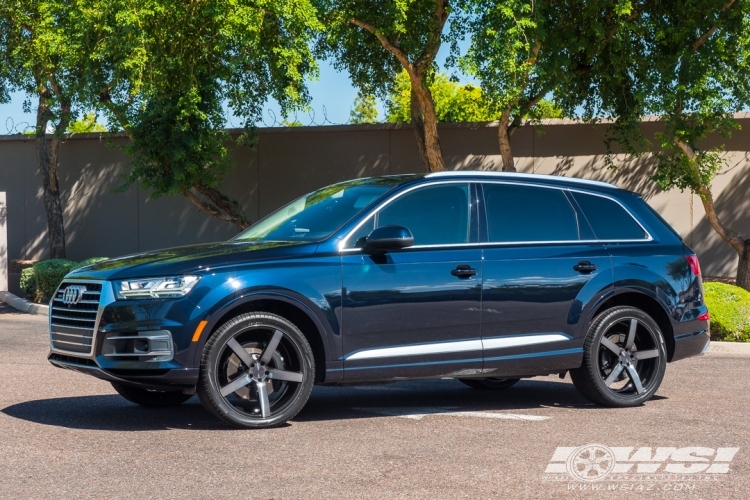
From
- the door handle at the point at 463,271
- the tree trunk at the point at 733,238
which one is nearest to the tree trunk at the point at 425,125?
the tree trunk at the point at 733,238

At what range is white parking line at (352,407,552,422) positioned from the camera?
26.7 feet

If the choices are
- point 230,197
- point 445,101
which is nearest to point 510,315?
point 230,197

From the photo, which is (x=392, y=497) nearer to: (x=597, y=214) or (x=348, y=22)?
(x=597, y=214)

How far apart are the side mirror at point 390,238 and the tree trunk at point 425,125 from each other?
11.4m

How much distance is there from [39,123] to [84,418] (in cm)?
1846

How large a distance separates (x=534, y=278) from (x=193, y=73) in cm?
1219

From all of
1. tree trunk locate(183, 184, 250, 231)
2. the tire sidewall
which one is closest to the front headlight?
the tire sidewall

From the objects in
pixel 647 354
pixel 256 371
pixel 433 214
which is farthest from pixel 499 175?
pixel 256 371

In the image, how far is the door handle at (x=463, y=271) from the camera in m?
7.94

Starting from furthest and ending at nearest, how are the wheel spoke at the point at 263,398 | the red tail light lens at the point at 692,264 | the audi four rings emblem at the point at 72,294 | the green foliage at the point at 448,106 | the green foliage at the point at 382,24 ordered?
the green foliage at the point at 448,106 < the green foliage at the point at 382,24 < the red tail light lens at the point at 692,264 < the audi four rings emblem at the point at 72,294 < the wheel spoke at the point at 263,398

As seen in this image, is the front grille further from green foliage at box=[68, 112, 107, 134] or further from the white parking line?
green foliage at box=[68, 112, 107, 134]

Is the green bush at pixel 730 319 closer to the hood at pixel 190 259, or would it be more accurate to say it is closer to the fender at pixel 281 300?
the fender at pixel 281 300

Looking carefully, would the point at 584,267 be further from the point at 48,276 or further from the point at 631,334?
the point at 48,276

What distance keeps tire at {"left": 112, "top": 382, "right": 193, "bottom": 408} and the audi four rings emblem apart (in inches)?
37.2
